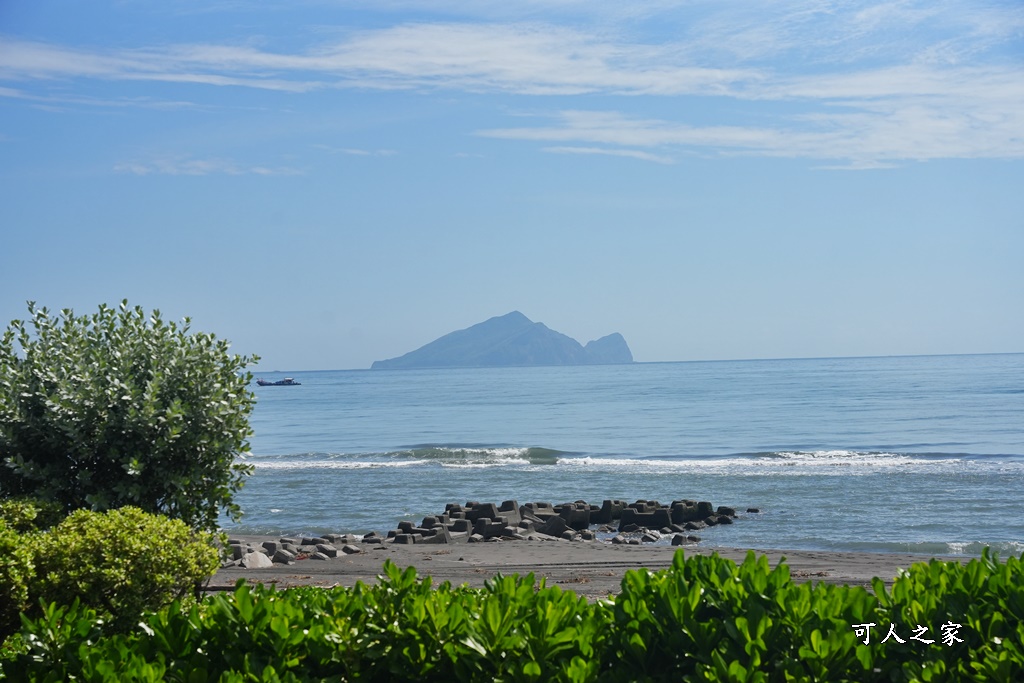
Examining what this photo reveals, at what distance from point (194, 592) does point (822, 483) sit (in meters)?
24.5

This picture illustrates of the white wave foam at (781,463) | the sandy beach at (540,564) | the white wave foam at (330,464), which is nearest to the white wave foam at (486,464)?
the white wave foam at (330,464)

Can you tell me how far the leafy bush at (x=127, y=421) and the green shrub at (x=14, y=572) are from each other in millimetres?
2300

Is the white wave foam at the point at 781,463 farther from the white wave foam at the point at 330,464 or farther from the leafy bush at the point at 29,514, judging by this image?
the leafy bush at the point at 29,514

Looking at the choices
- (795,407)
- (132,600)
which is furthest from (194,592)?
(795,407)

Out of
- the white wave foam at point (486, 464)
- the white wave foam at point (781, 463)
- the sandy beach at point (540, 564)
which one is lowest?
the white wave foam at point (486, 464)

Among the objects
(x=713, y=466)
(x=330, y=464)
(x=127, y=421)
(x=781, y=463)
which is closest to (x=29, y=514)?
(x=127, y=421)

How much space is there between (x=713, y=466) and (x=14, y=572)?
102 ft

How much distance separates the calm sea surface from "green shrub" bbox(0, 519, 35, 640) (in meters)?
15.0

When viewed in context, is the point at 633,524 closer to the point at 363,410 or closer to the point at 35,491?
the point at 35,491

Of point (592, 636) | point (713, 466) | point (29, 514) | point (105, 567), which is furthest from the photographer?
point (713, 466)

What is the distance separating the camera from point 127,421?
30.1 ft

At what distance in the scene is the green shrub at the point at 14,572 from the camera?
Answer: 656cm

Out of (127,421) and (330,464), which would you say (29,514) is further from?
(330,464)

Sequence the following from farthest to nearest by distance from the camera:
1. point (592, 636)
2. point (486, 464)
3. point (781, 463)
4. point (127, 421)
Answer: point (486, 464) < point (781, 463) < point (127, 421) < point (592, 636)
